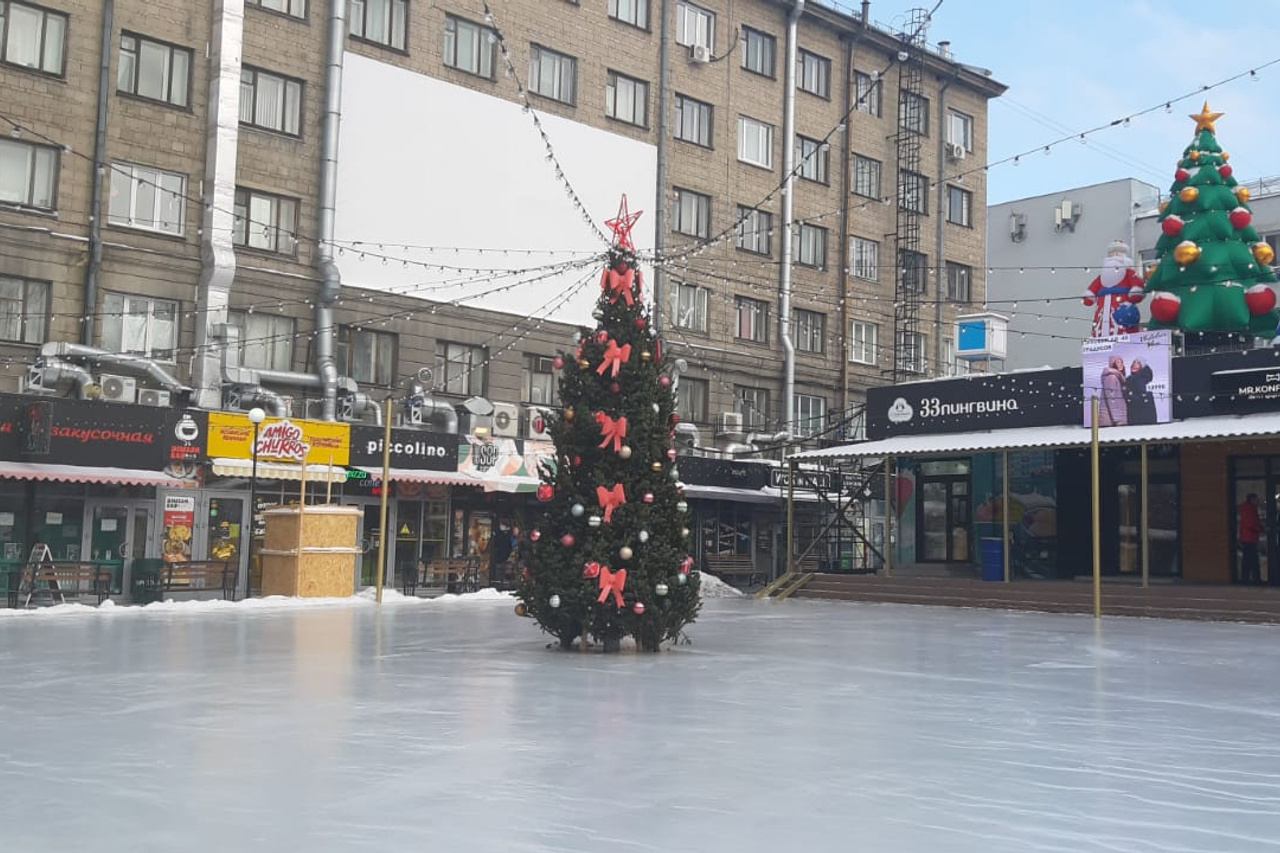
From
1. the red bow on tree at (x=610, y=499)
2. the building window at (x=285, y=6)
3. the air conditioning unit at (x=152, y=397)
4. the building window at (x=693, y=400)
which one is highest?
the building window at (x=285, y=6)

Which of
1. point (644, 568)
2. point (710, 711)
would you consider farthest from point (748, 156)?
point (710, 711)

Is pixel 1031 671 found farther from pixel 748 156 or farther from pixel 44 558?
pixel 748 156

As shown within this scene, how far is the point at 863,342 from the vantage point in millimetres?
43625

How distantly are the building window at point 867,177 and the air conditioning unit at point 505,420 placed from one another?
53.6 ft

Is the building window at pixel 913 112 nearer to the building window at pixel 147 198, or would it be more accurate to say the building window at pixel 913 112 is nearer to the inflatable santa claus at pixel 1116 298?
the inflatable santa claus at pixel 1116 298

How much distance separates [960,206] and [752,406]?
43.1ft

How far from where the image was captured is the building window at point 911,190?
146ft

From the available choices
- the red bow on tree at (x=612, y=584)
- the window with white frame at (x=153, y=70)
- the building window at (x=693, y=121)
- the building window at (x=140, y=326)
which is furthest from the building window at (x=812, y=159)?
the red bow on tree at (x=612, y=584)

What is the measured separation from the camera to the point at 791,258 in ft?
135

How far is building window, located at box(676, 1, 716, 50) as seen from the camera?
128ft

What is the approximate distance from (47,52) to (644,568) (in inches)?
738

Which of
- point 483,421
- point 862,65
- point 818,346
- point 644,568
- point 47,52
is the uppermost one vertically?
point 862,65

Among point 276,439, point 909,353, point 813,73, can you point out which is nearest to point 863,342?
point 909,353

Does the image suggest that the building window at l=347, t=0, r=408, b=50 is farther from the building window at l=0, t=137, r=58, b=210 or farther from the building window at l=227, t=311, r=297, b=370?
the building window at l=0, t=137, r=58, b=210
